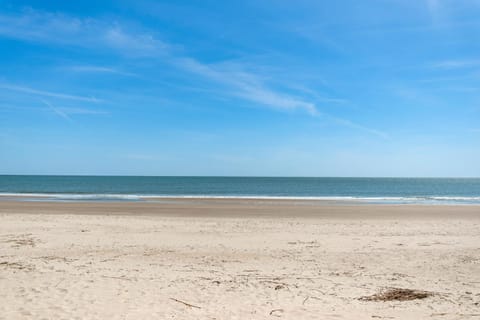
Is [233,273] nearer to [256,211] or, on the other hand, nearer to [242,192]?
[256,211]

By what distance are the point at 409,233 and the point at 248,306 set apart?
36.0ft

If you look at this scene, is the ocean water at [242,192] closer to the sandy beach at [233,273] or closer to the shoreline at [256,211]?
the shoreline at [256,211]

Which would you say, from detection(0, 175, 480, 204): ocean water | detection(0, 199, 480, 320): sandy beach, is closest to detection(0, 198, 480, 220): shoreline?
detection(0, 199, 480, 320): sandy beach

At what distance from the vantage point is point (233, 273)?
884 cm

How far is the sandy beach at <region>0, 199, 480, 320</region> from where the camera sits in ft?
20.8

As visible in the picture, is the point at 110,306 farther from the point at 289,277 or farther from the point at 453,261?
the point at 453,261

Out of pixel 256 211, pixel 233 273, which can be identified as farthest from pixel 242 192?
pixel 233 273

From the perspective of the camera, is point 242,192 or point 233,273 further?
point 242,192

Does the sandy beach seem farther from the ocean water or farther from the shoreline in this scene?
the ocean water

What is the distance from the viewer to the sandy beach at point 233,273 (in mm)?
6348

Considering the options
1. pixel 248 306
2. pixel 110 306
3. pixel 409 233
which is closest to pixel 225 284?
pixel 248 306

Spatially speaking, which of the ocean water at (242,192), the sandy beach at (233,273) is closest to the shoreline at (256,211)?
the sandy beach at (233,273)

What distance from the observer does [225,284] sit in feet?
25.9

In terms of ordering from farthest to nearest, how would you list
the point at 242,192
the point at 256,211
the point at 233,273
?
the point at 242,192, the point at 256,211, the point at 233,273
